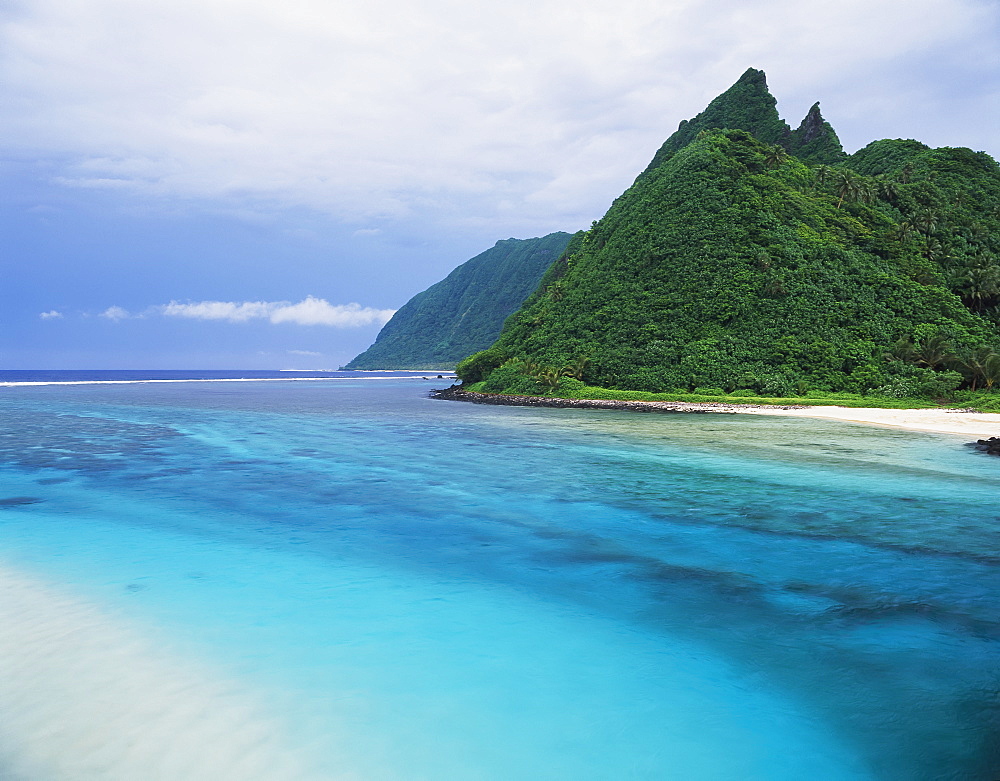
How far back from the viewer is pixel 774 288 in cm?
6938

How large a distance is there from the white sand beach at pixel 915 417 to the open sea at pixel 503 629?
18307 millimetres

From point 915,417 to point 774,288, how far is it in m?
30.8

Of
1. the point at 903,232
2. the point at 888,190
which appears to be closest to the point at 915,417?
the point at 903,232

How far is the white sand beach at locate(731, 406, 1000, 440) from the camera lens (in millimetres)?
35094

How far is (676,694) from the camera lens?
23.7 ft

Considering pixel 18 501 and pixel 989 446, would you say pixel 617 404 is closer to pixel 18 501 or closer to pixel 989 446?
pixel 989 446

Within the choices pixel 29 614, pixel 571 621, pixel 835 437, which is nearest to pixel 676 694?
pixel 571 621

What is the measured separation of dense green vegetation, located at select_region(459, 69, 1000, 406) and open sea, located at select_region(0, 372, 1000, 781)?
147ft

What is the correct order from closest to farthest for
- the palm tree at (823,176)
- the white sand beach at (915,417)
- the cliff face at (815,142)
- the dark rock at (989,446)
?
the dark rock at (989,446) → the white sand beach at (915,417) → the palm tree at (823,176) → the cliff face at (815,142)

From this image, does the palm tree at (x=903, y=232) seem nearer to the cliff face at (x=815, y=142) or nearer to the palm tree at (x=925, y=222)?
the palm tree at (x=925, y=222)

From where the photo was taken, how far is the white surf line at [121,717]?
558 cm

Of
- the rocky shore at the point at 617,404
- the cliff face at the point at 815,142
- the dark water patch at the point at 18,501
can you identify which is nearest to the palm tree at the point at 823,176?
the cliff face at the point at 815,142

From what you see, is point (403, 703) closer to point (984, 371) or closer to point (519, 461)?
point (519, 461)

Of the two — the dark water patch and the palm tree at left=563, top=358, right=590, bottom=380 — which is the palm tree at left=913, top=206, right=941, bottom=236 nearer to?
the palm tree at left=563, top=358, right=590, bottom=380
